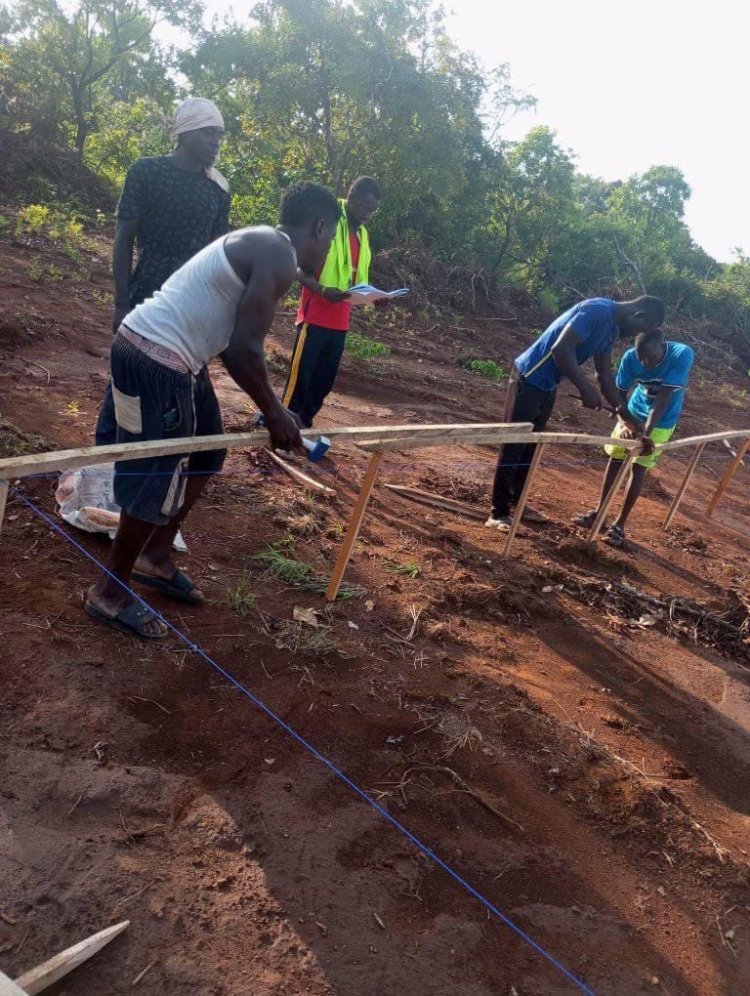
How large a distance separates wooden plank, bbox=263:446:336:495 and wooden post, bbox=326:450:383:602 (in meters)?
1.34

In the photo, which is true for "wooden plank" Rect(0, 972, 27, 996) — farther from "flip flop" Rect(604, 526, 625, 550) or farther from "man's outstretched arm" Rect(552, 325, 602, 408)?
"flip flop" Rect(604, 526, 625, 550)

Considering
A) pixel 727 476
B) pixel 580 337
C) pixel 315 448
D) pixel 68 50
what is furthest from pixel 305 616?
pixel 68 50

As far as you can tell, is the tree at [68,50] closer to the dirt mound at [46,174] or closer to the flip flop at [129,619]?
the dirt mound at [46,174]

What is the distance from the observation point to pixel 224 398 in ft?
20.3

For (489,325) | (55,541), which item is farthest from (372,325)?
(55,541)

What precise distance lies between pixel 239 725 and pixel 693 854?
1.71m

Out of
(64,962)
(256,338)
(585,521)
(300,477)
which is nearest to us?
(64,962)

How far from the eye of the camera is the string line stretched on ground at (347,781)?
6.94ft

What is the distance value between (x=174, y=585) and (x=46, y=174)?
14011 mm

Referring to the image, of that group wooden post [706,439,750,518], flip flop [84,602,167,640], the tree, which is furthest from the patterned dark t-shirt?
the tree

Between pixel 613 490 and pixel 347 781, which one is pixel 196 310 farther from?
pixel 613 490

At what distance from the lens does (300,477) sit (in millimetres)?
4895

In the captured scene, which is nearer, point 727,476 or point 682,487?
point 682,487

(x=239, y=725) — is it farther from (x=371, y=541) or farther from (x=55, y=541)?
(x=371, y=541)
